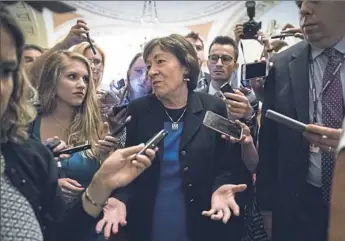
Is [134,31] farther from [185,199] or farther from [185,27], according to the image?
[185,199]

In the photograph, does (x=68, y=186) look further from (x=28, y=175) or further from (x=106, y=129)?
(x=28, y=175)

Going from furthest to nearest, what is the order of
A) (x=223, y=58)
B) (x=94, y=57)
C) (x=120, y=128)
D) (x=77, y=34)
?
1. (x=223, y=58)
2. (x=94, y=57)
3. (x=77, y=34)
4. (x=120, y=128)

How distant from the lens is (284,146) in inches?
73.5

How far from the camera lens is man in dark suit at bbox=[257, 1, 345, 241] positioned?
179 cm

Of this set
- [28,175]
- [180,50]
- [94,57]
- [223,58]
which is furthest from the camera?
[223,58]

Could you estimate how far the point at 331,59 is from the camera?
6.01 ft

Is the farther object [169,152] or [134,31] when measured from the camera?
[134,31]

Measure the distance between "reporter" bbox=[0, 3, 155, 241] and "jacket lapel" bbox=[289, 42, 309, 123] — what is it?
0.69m

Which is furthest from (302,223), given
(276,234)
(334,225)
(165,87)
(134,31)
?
(134,31)

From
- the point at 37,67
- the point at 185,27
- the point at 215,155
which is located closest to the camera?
the point at 215,155

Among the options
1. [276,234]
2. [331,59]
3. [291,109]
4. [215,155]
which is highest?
[331,59]

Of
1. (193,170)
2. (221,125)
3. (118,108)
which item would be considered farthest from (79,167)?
(221,125)

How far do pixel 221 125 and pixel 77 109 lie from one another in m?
0.69

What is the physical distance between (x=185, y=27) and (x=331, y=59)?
101 inches
